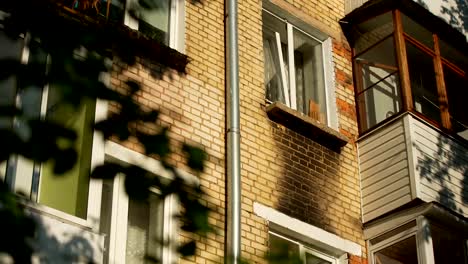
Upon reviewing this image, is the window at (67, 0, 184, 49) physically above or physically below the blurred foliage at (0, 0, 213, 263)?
above

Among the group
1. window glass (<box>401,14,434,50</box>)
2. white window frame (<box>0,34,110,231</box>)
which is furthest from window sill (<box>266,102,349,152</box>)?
white window frame (<box>0,34,110,231</box>)

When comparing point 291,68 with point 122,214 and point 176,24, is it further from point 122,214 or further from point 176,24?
point 122,214

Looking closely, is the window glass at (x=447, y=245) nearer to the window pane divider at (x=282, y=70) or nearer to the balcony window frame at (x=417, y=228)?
the balcony window frame at (x=417, y=228)

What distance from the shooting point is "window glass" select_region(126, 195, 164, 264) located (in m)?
9.59

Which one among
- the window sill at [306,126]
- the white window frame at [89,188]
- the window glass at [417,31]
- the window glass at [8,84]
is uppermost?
the window glass at [417,31]

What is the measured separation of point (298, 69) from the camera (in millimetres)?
13352

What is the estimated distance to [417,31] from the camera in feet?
44.5

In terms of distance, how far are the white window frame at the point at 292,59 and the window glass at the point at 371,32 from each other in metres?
0.51

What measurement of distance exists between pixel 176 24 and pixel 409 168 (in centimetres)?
312

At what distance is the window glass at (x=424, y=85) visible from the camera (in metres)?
14.0

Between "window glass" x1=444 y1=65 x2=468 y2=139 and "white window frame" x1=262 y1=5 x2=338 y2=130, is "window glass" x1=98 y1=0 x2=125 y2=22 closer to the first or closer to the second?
"white window frame" x1=262 y1=5 x2=338 y2=130

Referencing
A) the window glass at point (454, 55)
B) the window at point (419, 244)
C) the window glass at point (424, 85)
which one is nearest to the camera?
the window at point (419, 244)

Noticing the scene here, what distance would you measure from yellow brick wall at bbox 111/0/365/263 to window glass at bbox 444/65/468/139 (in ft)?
6.89

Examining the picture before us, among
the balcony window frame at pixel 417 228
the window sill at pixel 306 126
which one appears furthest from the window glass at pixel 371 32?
the balcony window frame at pixel 417 228
